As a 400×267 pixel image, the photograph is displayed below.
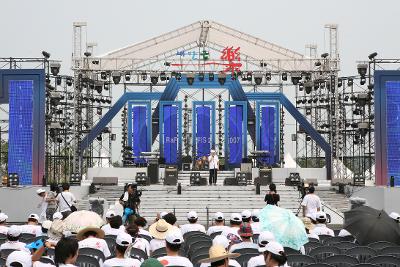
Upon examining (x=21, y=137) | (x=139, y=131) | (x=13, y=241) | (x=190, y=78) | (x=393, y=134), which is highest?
(x=190, y=78)

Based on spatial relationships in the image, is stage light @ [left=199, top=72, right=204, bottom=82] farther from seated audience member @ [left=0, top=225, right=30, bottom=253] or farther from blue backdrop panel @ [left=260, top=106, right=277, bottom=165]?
seated audience member @ [left=0, top=225, right=30, bottom=253]

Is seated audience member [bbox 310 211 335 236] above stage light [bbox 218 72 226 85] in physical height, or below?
below

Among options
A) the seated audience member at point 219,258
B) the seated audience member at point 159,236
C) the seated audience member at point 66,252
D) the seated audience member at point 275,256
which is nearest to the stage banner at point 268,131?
the seated audience member at point 159,236

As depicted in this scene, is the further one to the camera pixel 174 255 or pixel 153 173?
pixel 153 173

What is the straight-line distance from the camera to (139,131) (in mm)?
44094

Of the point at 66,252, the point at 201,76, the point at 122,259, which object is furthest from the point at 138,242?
the point at 201,76

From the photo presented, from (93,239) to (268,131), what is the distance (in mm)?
34073

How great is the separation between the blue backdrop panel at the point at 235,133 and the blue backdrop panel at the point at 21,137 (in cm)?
1374

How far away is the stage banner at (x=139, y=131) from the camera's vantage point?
43.8m

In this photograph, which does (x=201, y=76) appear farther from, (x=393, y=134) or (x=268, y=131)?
(x=393, y=134)

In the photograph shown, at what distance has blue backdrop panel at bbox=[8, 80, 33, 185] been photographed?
3120 cm

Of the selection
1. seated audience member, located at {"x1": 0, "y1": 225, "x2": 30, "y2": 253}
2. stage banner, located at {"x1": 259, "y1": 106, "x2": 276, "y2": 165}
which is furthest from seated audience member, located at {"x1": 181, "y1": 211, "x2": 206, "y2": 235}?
stage banner, located at {"x1": 259, "y1": 106, "x2": 276, "y2": 165}

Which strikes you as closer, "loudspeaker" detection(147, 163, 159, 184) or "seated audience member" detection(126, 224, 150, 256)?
"seated audience member" detection(126, 224, 150, 256)

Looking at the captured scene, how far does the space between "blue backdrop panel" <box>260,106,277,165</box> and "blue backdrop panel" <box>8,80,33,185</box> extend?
15962 millimetres
